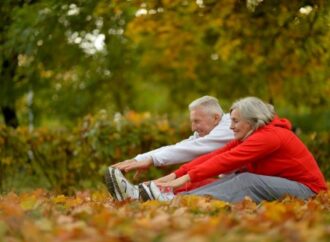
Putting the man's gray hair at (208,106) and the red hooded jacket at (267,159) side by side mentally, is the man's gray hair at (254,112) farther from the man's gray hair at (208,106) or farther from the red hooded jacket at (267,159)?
the man's gray hair at (208,106)

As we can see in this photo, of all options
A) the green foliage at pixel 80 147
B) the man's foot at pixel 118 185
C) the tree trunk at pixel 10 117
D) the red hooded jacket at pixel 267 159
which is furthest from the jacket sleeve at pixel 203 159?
the tree trunk at pixel 10 117

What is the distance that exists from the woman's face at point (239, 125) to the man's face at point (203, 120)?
0.56 m

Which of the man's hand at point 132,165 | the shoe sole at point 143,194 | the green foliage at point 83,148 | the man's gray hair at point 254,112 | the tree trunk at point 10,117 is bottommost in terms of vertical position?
the tree trunk at point 10,117

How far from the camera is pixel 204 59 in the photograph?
15.2 meters

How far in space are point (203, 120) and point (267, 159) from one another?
29.5 inches

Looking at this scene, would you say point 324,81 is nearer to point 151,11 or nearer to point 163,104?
point 151,11

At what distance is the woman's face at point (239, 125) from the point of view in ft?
18.3

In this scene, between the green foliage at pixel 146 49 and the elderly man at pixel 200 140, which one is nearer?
the elderly man at pixel 200 140

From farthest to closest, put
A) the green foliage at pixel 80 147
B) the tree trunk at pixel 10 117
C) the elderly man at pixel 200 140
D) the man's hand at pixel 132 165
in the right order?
the tree trunk at pixel 10 117 → the green foliage at pixel 80 147 → the elderly man at pixel 200 140 → the man's hand at pixel 132 165

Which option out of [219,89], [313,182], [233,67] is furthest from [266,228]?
[219,89]

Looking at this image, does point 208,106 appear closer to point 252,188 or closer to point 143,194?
point 252,188

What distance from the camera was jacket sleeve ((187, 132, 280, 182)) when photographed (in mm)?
5422

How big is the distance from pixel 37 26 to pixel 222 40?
9.57ft

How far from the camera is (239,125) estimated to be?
560cm
